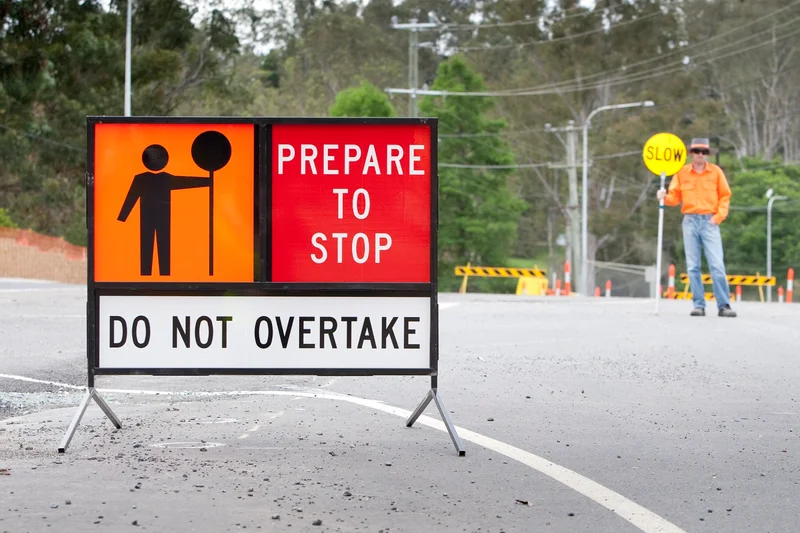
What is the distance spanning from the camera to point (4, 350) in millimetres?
12000

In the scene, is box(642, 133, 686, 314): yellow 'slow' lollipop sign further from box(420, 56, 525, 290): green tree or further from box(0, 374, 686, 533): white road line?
box(420, 56, 525, 290): green tree

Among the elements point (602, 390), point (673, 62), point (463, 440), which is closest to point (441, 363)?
point (602, 390)

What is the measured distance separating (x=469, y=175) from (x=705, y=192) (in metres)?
48.6

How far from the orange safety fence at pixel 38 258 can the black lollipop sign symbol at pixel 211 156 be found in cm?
4318

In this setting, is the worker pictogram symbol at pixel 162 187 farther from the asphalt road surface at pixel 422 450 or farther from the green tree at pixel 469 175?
the green tree at pixel 469 175

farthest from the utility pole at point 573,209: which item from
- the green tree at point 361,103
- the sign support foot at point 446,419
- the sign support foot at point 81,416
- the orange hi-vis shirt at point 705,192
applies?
the sign support foot at point 81,416

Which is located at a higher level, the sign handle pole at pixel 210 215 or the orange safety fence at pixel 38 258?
the sign handle pole at pixel 210 215

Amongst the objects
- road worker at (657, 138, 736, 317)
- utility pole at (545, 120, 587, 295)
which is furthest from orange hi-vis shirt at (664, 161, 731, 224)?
utility pole at (545, 120, 587, 295)

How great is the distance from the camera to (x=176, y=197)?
676cm

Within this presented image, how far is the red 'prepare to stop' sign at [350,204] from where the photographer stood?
6.77 meters

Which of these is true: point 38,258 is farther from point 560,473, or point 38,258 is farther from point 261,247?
point 560,473

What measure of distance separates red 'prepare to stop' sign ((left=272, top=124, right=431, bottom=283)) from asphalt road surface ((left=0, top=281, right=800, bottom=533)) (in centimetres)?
88

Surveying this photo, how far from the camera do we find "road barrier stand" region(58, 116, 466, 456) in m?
6.75

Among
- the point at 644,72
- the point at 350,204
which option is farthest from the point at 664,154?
the point at 644,72
